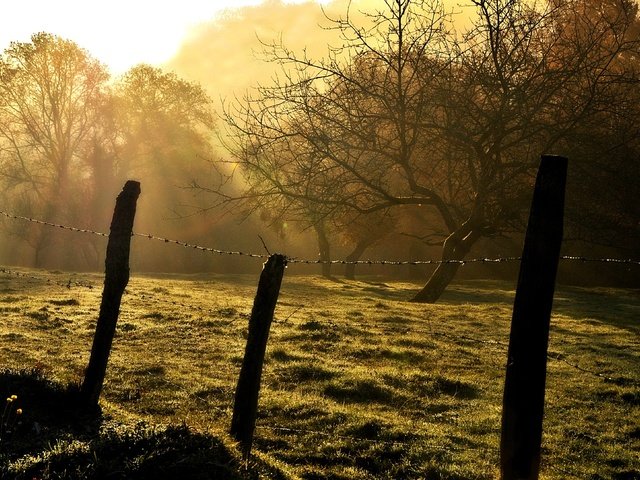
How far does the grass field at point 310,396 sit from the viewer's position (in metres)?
5.99

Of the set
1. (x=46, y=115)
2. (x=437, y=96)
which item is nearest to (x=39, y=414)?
(x=437, y=96)

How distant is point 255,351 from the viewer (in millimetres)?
6758

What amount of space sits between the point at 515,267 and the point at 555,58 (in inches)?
984

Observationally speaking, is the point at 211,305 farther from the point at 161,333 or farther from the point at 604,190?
the point at 604,190

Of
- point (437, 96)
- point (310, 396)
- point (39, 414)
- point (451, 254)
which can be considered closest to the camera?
point (39, 414)

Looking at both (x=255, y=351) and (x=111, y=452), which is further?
(x=255, y=351)

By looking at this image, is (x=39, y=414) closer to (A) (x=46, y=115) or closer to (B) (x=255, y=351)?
(B) (x=255, y=351)

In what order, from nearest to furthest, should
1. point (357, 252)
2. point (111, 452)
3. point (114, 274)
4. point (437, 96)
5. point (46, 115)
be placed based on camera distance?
point (111, 452), point (114, 274), point (437, 96), point (357, 252), point (46, 115)

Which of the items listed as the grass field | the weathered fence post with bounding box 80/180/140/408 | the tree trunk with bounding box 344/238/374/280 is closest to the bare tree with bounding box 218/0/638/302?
the grass field

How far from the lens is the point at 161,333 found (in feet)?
51.3

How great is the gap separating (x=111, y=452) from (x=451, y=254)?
22.1m

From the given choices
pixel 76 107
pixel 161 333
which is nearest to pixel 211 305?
pixel 161 333

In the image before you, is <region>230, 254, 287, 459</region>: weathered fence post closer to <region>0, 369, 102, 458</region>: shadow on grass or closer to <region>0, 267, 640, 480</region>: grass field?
<region>0, 267, 640, 480</region>: grass field

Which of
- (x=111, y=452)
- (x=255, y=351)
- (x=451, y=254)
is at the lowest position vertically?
(x=111, y=452)
